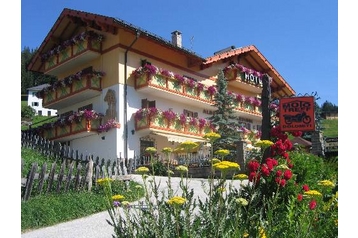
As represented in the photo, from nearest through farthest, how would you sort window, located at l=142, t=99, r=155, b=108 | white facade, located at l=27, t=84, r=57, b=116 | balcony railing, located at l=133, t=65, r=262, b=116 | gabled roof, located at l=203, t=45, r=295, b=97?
white facade, located at l=27, t=84, r=57, b=116 < balcony railing, located at l=133, t=65, r=262, b=116 < window, located at l=142, t=99, r=155, b=108 < gabled roof, located at l=203, t=45, r=295, b=97

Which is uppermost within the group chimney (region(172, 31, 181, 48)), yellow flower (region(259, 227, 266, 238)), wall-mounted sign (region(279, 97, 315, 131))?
chimney (region(172, 31, 181, 48))

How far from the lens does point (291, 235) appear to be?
3471mm

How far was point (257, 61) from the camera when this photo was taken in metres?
27.7

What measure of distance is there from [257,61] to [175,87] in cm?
838

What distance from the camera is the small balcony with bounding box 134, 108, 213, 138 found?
63.2ft

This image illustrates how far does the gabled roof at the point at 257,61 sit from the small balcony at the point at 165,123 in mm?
5270

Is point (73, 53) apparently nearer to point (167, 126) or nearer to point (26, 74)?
point (167, 126)

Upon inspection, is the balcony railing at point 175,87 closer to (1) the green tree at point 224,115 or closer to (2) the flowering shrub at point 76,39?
(1) the green tree at point 224,115

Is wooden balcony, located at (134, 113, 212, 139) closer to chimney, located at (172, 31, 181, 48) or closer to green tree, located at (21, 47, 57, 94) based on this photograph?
chimney, located at (172, 31, 181, 48)

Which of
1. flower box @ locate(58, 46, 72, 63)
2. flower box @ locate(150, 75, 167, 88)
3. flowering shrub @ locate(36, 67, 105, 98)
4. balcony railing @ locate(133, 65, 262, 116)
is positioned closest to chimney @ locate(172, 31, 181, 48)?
balcony railing @ locate(133, 65, 262, 116)

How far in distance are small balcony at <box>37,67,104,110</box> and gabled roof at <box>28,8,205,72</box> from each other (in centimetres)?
152
